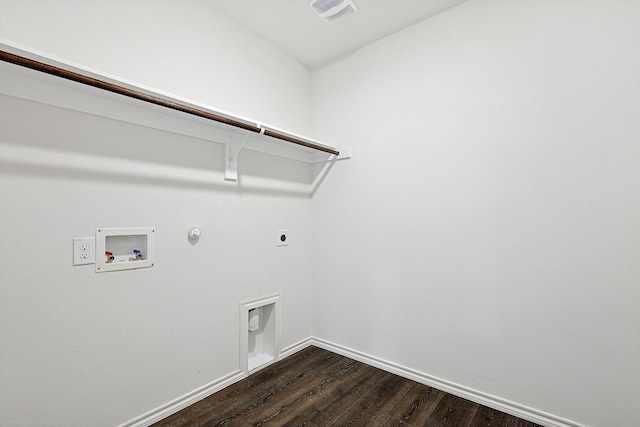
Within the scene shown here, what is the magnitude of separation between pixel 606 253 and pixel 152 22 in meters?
2.74

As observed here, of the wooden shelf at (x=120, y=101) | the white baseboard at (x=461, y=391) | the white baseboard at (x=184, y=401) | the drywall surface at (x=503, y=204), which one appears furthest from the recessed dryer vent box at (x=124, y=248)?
the white baseboard at (x=461, y=391)

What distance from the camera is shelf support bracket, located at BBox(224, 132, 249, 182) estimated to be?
1996 millimetres

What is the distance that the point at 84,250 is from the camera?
4.64 feet

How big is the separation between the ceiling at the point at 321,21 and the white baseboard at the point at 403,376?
249cm

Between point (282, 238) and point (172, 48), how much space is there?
1.49 m

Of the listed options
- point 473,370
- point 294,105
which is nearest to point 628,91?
point 473,370

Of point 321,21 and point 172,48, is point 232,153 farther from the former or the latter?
point 321,21

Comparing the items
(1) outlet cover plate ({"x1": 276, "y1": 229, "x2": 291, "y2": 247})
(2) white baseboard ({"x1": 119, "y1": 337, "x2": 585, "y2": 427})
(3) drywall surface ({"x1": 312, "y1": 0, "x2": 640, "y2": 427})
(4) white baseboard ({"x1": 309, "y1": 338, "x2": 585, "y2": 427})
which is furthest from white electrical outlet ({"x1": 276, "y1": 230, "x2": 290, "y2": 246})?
(4) white baseboard ({"x1": 309, "y1": 338, "x2": 585, "y2": 427})

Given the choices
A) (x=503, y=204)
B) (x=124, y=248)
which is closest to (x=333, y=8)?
(x=503, y=204)

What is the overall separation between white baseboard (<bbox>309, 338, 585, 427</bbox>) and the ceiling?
2489 mm

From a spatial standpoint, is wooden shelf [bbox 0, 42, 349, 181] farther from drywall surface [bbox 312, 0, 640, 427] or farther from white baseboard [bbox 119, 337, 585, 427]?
white baseboard [bbox 119, 337, 585, 427]

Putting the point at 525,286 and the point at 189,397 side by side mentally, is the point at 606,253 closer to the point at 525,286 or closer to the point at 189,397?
the point at 525,286

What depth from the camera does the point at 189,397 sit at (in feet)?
5.82

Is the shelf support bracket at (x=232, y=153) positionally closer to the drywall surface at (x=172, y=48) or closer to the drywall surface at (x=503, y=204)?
the drywall surface at (x=172, y=48)
